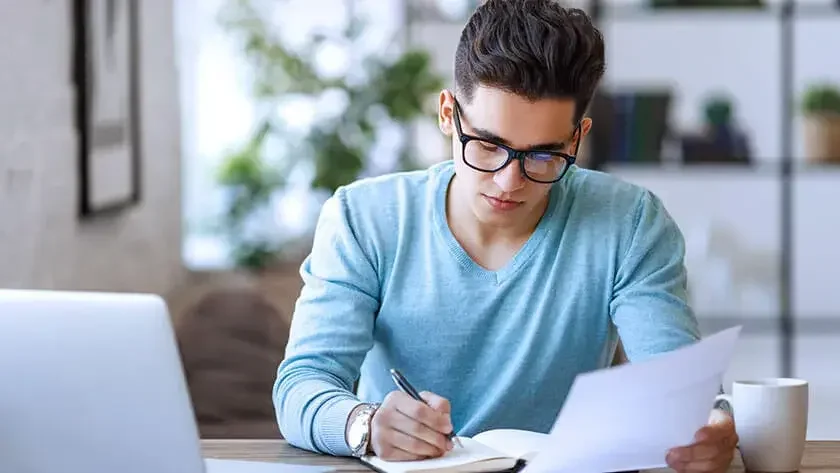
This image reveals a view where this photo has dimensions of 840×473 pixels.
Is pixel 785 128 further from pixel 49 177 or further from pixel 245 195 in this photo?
pixel 49 177

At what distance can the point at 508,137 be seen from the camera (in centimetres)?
170

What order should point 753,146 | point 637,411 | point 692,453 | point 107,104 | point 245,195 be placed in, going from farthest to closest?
point 753,146, point 245,195, point 107,104, point 692,453, point 637,411

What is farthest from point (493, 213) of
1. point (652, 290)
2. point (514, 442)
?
point (514, 442)

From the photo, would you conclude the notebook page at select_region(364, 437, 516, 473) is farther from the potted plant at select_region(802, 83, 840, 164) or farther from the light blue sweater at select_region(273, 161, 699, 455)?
the potted plant at select_region(802, 83, 840, 164)

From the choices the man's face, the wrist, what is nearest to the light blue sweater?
the man's face

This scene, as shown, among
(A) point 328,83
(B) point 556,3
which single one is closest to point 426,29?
(A) point 328,83

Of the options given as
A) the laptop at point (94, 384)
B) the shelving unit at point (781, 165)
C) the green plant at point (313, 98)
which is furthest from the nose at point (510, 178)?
the shelving unit at point (781, 165)

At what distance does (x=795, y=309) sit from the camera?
482 cm

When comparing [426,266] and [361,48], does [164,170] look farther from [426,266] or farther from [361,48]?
[426,266]

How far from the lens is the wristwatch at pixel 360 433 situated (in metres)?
1.55

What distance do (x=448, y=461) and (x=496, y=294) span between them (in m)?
0.40

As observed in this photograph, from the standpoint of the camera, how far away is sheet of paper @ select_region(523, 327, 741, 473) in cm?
130

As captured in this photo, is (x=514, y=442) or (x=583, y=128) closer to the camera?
(x=514, y=442)

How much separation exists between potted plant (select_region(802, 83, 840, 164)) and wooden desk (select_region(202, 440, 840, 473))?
3060 mm
